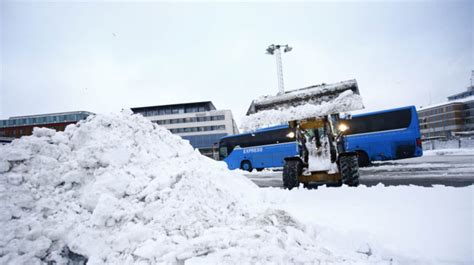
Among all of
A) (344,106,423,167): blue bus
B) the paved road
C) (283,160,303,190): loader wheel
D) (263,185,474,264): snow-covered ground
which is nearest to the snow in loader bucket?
(283,160,303,190): loader wheel

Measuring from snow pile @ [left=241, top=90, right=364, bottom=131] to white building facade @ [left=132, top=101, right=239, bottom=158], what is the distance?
3988 cm

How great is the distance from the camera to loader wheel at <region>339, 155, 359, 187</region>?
664 cm

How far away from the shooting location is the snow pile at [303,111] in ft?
20.4

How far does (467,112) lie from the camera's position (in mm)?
58719

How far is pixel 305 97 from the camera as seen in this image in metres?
7.14

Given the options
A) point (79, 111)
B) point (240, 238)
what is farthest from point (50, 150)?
point (79, 111)

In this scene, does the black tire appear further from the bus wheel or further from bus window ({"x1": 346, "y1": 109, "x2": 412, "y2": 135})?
the bus wheel

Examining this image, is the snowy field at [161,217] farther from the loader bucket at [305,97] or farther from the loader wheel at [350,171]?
the loader bucket at [305,97]

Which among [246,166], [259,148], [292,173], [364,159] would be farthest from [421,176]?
[246,166]

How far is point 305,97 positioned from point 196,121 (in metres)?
43.5

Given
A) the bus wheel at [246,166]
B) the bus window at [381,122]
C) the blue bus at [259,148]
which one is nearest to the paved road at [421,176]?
the bus window at [381,122]

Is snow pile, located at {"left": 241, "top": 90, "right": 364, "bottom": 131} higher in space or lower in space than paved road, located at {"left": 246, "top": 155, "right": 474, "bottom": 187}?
higher

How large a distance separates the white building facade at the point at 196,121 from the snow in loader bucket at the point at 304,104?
39.8m

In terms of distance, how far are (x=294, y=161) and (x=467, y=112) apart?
7929 centimetres
